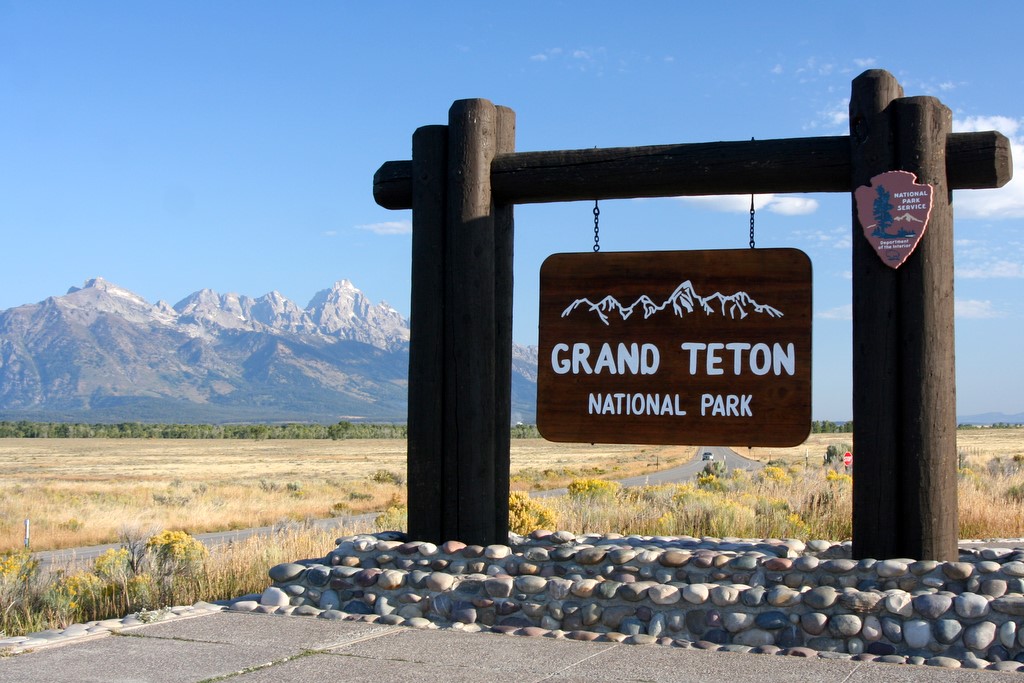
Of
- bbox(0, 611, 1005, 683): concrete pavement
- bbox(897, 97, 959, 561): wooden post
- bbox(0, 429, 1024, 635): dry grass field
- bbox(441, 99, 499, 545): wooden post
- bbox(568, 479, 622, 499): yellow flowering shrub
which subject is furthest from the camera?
bbox(568, 479, 622, 499): yellow flowering shrub

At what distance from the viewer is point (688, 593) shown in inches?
289

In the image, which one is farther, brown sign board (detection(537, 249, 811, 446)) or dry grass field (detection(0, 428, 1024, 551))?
dry grass field (detection(0, 428, 1024, 551))

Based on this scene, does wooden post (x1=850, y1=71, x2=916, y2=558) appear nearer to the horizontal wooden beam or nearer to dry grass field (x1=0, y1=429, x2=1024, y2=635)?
the horizontal wooden beam

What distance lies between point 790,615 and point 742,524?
A: 20.4 feet

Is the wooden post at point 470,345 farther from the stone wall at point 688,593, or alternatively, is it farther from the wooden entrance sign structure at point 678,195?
the stone wall at point 688,593

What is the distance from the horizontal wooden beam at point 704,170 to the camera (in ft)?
24.7

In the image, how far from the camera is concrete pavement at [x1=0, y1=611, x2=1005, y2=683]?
234 inches

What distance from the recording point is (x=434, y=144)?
861 centimetres

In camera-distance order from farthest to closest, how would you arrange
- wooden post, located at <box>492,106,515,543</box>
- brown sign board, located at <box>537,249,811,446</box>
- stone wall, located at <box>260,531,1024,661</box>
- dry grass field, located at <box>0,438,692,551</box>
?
dry grass field, located at <box>0,438,692,551</box> → wooden post, located at <box>492,106,515,543</box> → brown sign board, located at <box>537,249,811,446</box> → stone wall, located at <box>260,531,1024,661</box>

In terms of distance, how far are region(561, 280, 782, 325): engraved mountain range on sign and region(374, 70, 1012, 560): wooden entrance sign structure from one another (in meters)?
0.69

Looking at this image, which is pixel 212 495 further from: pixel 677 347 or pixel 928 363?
pixel 928 363

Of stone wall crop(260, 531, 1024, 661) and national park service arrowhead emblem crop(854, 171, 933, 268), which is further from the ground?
national park service arrowhead emblem crop(854, 171, 933, 268)

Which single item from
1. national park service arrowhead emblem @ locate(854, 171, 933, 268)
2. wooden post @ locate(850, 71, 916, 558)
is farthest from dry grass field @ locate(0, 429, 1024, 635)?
national park service arrowhead emblem @ locate(854, 171, 933, 268)

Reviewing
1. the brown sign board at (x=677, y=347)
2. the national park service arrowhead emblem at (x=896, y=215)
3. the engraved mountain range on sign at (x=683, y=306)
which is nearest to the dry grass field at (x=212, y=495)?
the brown sign board at (x=677, y=347)
